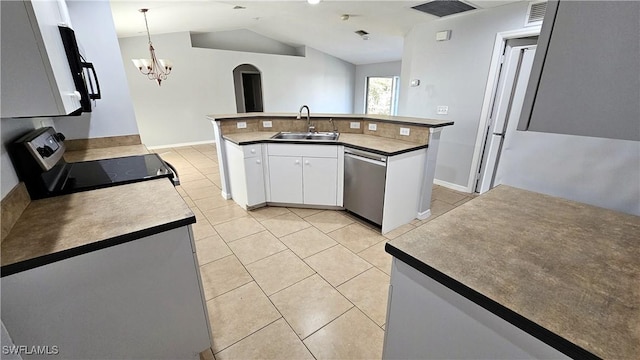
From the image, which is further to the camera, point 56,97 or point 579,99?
point 56,97

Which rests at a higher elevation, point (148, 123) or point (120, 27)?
point (120, 27)

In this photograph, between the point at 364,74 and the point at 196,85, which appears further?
the point at 364,74

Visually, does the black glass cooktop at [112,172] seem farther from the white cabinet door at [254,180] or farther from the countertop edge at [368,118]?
the countertop edge at [368,118]

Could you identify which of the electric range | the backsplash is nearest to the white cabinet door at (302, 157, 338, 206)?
the backsplash

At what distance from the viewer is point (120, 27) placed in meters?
4.68

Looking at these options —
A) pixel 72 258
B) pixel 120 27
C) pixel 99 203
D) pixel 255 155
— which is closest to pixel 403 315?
pixel 72 258

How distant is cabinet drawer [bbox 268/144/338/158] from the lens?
112 inches

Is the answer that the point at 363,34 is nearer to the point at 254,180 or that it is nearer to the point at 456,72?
the point at 456,72

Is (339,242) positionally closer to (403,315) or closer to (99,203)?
(403,315)

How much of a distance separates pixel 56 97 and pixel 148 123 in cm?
585

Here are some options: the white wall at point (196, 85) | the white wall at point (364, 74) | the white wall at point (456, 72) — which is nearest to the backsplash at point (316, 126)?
the white wall at point (456, 72)

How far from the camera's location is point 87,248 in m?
0.94

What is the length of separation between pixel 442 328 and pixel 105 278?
1.25 m

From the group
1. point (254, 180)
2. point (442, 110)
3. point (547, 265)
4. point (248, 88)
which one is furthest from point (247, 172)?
point (248, 88)
